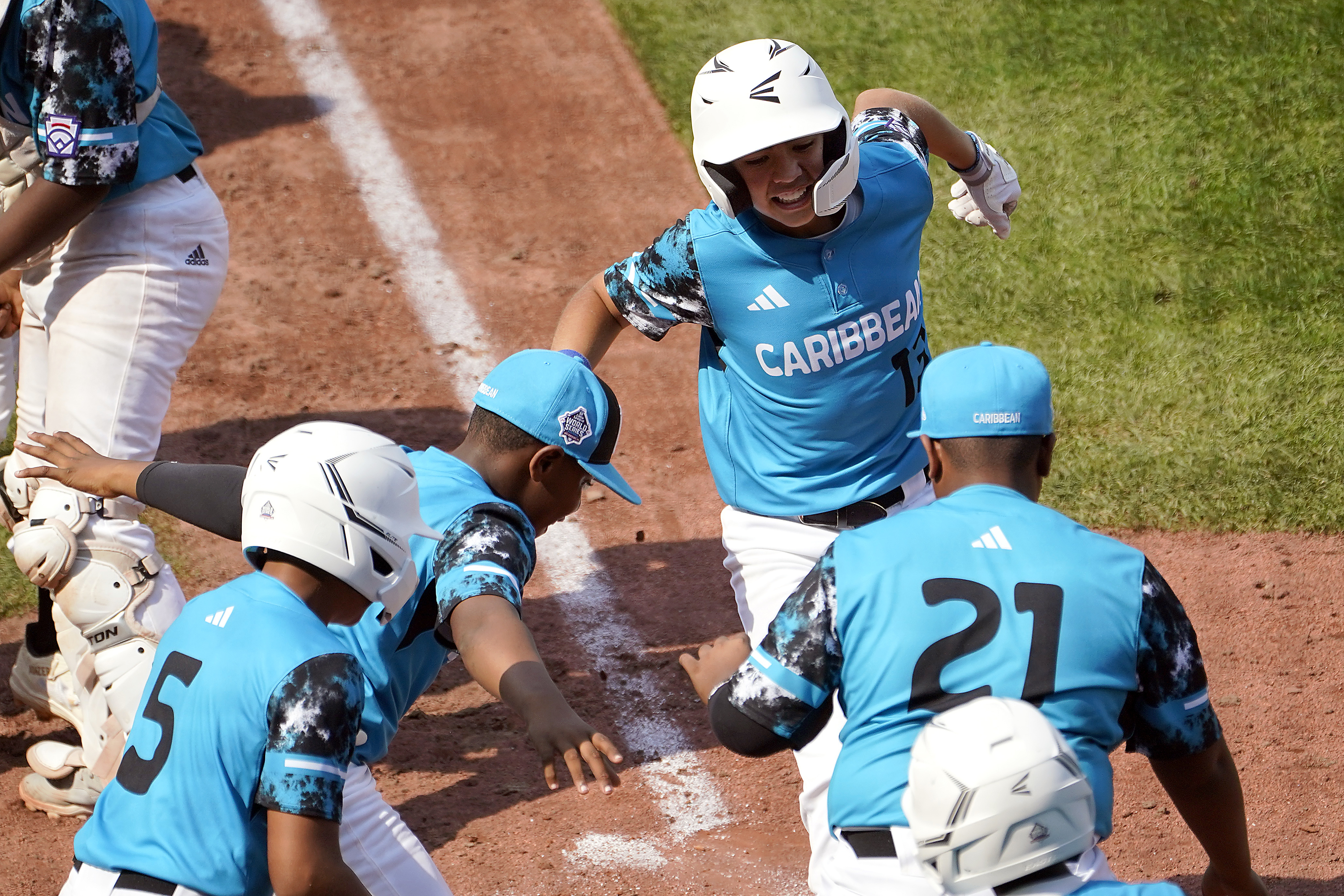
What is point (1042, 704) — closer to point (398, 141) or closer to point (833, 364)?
point (833, 364)

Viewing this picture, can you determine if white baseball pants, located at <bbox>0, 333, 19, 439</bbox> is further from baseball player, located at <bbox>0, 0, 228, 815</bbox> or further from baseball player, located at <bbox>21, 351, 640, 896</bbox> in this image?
baseball player, located at <bbox>21, 351, 640, 896</bbox>

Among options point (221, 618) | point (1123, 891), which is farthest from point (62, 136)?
point (1123, 891)

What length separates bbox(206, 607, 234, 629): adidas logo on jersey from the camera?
9.51 feet

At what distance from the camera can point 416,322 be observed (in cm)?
746

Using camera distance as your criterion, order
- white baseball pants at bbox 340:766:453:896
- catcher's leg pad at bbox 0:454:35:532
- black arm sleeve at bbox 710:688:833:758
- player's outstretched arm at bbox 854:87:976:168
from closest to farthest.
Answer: black arm sleeve at bbox 710:688:833:758 → white baseball pants at bbox 340:766:453:896 → catcher's leg pad at bbox 0:454:35:532 → player's outstretched arm at bbox 854:87:976:168

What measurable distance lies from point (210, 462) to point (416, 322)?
1.51 metres

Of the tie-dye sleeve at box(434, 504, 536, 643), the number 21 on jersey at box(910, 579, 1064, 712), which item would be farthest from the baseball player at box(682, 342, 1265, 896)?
the tie-dye sleeve at box(434, 504, 536, 643)

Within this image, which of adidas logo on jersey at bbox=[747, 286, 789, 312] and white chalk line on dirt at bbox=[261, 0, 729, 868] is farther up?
adidas logo on jersey at bbox=[747, 286, 789, 312]

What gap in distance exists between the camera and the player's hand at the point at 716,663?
3166 mm

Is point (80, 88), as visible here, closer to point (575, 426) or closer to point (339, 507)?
point (575, 426)

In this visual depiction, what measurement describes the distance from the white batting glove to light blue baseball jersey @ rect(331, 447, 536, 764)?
2.19 metres

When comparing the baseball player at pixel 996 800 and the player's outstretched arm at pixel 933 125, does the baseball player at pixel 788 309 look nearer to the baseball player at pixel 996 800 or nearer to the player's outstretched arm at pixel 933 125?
the player's outstretched arm at pixel 933 125

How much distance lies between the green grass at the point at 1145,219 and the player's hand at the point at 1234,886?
299cm

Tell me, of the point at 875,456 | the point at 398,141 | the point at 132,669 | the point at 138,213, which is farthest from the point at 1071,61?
the point at 132,669
